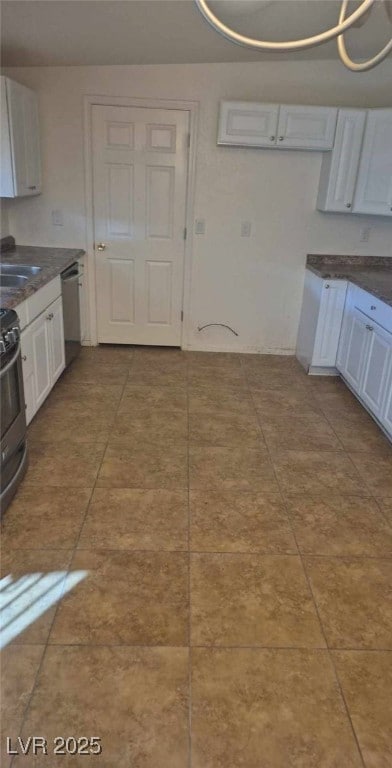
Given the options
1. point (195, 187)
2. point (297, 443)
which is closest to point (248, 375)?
point (297, 443)

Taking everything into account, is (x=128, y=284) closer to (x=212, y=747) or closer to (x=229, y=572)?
(x=229, y=572)

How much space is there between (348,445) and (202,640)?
68.8 inches

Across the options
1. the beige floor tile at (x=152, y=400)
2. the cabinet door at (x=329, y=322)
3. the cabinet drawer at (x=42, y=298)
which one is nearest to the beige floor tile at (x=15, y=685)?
the cabinet drawer at (x=42, y=298)

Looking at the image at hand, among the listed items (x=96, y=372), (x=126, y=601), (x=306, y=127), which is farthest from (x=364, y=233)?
(x=126, y=601)

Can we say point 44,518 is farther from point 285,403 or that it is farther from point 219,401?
point 285,403

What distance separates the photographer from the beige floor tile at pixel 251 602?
70.9 inches

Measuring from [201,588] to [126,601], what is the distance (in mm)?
289

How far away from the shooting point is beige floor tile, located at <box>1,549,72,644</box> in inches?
70.1

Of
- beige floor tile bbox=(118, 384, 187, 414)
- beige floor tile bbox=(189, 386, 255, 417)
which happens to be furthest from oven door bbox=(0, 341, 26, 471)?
beige floor tile bbox=(189, 386, 255, 417)

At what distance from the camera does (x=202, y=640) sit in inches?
69.8

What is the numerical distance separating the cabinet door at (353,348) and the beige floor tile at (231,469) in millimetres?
1081

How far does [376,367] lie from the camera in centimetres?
334

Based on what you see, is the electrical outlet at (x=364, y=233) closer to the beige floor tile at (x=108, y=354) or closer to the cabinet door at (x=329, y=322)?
A: the cabinet door at (x=329, y=322)

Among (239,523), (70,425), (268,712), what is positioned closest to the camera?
(268,712)
